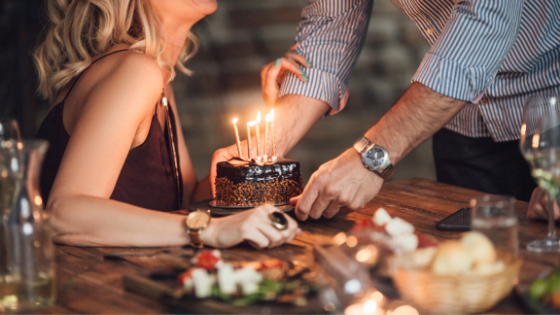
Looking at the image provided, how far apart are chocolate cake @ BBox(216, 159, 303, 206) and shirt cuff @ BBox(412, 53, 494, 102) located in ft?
1.62

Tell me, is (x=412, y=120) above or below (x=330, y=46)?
below

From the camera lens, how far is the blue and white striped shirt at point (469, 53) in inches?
60.9

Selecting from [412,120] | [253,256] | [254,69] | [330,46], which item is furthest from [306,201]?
[254,69]

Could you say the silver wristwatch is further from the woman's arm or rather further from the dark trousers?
the dark trousers

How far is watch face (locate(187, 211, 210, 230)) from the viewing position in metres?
1.23

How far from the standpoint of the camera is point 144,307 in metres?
0.90

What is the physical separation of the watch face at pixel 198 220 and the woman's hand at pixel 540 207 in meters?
0.86

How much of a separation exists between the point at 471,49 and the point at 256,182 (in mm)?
764

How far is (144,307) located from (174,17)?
1364 mm

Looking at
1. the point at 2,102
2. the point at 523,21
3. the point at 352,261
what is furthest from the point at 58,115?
the point at 2,102

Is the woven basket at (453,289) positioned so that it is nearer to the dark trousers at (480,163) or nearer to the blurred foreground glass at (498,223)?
the blurred foreground glass at (498,223)

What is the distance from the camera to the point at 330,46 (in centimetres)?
219

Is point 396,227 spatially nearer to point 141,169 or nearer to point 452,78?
point 452,78

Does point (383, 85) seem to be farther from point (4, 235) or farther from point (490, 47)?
point (4, 235)
